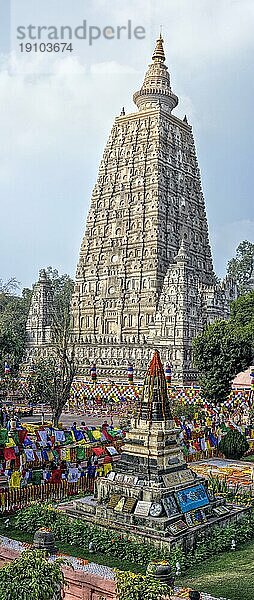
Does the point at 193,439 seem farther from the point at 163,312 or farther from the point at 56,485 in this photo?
the point at 163,312

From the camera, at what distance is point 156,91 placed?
62.0 metres

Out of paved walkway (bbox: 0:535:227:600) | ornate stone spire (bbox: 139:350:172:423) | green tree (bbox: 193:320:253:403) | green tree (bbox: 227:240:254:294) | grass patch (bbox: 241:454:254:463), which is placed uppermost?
green tree (bbox: 227:240:254:294)

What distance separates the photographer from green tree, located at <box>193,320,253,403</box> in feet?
121

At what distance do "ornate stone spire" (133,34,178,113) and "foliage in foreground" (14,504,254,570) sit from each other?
52830 mm

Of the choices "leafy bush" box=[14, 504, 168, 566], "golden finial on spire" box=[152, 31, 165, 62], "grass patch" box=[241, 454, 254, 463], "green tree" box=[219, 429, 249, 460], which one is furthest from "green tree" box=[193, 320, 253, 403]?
"golden finial on spire" box=[152, 31, 165, 62]

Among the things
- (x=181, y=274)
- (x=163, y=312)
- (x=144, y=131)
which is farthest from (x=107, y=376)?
(x=144, y=131)

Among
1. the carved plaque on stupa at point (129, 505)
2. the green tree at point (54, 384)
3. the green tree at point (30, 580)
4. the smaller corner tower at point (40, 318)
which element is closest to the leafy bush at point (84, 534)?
the carved plaque on stupa at point (129, 505)

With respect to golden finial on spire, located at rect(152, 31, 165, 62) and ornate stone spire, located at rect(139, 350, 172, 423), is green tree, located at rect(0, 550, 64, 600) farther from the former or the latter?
golden finial on spire, located at rect(152, 31, 165, 62)

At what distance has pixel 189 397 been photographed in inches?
1496

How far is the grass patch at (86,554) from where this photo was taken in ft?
39.1

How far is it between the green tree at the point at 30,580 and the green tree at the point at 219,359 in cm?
2964

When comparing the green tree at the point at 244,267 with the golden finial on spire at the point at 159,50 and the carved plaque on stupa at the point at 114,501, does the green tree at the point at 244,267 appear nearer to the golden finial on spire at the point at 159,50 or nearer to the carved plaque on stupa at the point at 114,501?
the golden finial on spire at the point at 159,50

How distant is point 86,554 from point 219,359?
83.0 feet

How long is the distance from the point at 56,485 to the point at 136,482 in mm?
3880
